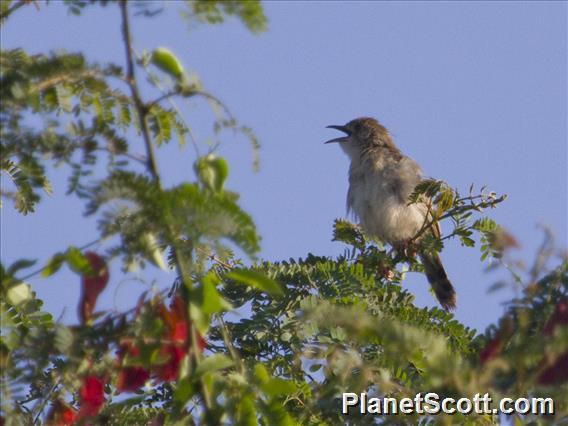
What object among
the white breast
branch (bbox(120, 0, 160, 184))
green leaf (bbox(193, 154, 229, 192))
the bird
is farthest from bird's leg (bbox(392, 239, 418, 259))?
branch (bbox(120, 0, 160, 184))

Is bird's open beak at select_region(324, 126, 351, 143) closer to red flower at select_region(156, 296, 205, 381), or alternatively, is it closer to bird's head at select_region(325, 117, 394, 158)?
bird's head at select_region(325, 117, 394, 158)

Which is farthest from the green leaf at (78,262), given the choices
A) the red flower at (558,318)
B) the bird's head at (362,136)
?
the bird's head at (362,136)

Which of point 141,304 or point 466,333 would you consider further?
point 466,333

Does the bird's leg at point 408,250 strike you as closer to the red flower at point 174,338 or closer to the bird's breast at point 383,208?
the bird's breast at point 383,208

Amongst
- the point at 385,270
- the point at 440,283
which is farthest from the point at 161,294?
the point at 440,283

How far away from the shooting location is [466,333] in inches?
195

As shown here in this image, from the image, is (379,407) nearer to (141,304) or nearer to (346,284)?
(141,304)

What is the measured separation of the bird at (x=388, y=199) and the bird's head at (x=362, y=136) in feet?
0.03

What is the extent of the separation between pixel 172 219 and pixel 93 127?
0.40m

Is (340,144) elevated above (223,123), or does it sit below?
above

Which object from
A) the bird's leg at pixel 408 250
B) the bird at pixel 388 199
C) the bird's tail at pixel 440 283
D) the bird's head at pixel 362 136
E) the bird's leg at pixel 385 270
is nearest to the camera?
the bird's leg at pixel 385 270

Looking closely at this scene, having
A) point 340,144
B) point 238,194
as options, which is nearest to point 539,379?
point 238,194

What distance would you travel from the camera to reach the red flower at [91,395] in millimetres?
2822

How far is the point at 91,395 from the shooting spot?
283 centimetres
